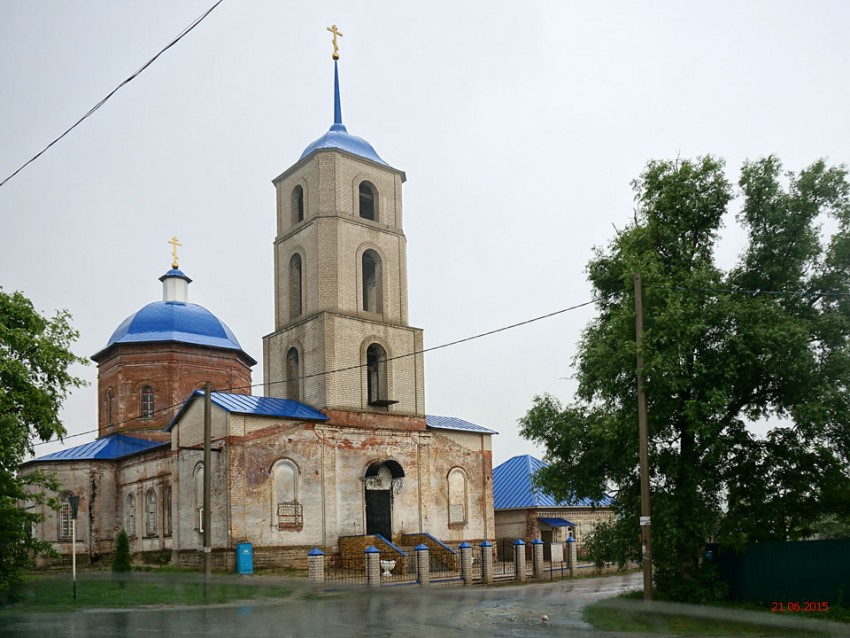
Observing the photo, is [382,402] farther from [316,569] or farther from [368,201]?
[316,569]

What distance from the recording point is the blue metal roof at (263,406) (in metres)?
31.0

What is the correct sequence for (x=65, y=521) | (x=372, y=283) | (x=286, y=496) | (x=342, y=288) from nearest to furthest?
(x=286, y=496), (x=342, y=288), (x=372, y=283), (x=65, y=521)

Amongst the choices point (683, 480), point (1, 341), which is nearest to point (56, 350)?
point (1, 341)

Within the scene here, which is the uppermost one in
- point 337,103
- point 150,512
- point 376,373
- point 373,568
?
point 337,103

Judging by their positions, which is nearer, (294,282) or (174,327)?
(294,282)

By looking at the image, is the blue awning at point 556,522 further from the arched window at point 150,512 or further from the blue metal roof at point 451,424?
the arched window at point 150,512

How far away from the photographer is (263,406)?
32.2m

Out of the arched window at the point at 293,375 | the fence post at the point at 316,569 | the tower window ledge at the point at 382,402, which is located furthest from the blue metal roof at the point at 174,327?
the fence post at the point at 316,569

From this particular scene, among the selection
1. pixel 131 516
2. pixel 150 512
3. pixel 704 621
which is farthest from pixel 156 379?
pixel 704 621

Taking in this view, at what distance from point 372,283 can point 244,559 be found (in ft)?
43.4

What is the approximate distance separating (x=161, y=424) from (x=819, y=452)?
32827 mm

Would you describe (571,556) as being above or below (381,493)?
below

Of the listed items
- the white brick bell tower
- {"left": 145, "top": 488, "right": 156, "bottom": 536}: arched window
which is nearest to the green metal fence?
the white brick bell tower

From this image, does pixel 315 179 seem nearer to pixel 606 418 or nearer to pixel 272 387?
pixel 272 387
